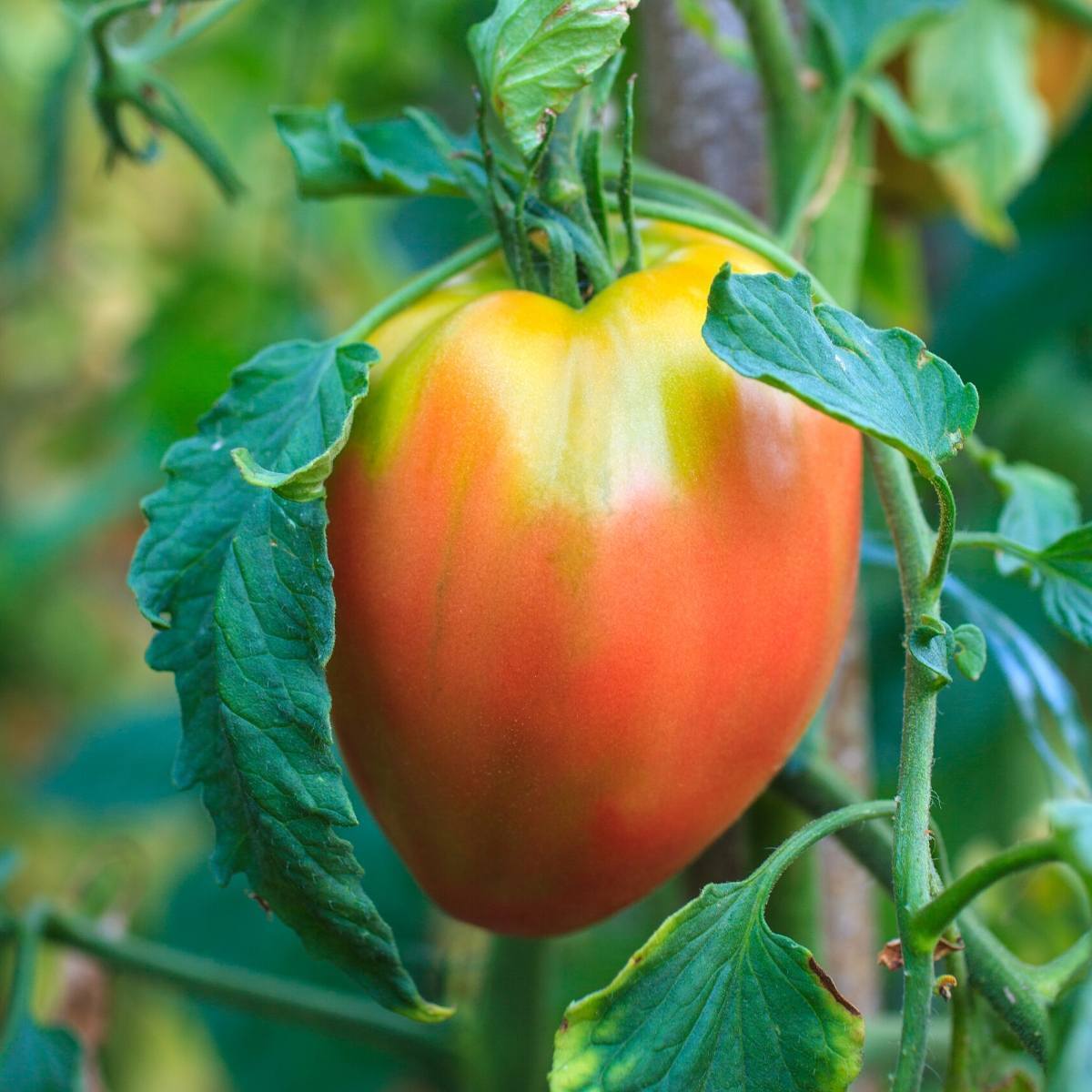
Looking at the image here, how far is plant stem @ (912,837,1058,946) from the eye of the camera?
0.24m

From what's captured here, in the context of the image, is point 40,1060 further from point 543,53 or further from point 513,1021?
point 543,53

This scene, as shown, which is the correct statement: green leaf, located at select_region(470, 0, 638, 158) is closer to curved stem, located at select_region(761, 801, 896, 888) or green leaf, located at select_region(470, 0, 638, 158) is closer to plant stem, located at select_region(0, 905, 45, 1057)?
curved stem, located at select_region(761, 801, 896, 888)

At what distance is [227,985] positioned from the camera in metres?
0.54

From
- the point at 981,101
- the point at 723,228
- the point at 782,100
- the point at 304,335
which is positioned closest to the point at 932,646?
the point at 723,228

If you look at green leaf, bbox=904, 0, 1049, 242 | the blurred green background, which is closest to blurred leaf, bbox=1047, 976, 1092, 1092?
the blurred green background

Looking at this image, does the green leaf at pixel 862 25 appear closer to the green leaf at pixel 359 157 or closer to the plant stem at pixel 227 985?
the green leaf at pixel 359 157

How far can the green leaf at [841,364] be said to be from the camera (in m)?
0.27

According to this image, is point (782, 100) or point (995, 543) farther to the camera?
point (782, 100)

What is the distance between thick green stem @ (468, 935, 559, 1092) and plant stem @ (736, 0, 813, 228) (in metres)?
0.33

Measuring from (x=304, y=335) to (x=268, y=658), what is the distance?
1.88ft

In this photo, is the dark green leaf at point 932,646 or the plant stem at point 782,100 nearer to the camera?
the dark green leaf at point 932,646

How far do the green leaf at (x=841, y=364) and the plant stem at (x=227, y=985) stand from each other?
1.26 ft

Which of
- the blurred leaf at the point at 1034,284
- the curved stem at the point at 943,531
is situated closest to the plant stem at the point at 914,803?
the curved stem at the point at 943,531

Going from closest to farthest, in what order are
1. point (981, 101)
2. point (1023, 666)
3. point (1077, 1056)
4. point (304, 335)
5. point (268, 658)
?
1. point (1077, 1056)
2. point (268, 658)
3. point (1023, 666)
4. point (981, 101)
5. point (304, 335)
